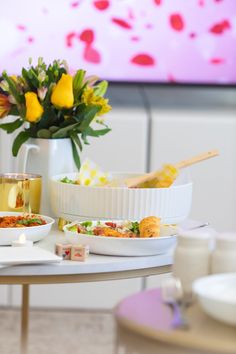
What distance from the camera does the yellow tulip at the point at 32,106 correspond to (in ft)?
6.93

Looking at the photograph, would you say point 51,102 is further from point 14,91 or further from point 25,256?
point 25,256

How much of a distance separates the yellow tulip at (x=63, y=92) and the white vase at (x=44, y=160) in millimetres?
104

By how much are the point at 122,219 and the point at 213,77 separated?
5.71 feet

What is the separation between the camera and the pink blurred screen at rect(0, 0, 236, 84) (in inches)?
141

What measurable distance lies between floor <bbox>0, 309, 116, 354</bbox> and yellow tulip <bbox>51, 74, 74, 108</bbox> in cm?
122

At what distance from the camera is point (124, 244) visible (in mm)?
1737

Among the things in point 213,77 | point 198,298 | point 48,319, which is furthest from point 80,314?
point 198,298

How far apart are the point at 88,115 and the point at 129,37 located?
1489 mm

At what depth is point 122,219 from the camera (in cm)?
199

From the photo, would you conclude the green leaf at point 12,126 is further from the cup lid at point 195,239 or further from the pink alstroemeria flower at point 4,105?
the cup lid at point 195,239

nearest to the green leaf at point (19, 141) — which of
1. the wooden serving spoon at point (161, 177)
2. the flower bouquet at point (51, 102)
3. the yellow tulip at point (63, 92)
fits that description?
the flower bouquet at point (51, 102)

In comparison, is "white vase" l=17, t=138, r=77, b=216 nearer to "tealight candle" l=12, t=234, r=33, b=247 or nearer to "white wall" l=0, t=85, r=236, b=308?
"tealight candle" l=12, t=234, r=33, b=247

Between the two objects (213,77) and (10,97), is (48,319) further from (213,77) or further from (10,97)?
(10,97)

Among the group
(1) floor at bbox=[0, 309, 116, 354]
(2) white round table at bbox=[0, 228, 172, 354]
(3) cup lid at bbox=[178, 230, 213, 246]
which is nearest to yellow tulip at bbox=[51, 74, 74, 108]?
(2) white round table at bbox=[0, 228, 172, 354]
